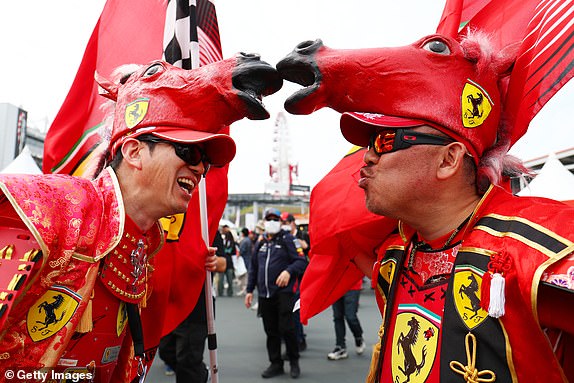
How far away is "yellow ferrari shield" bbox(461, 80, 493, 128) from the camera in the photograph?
5.15 feet

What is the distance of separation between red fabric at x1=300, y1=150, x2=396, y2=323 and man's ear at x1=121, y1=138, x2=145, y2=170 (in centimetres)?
95

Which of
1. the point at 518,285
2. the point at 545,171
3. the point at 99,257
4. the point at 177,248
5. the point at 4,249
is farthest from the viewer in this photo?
the point at 545,171

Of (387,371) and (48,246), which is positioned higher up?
(48,246)

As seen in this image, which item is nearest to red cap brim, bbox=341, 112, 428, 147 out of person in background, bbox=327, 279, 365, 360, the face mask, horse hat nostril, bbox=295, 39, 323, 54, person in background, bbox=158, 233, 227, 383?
horse hat nostril, bbox=295, 39, 323, 54

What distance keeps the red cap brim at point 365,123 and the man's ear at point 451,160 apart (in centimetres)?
13

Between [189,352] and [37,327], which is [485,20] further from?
[189,352]

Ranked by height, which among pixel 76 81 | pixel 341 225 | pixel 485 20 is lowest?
pixel 341 225

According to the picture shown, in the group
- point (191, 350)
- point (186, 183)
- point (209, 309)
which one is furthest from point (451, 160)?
point (191, 350)

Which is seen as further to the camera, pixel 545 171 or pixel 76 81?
pixel 545 171

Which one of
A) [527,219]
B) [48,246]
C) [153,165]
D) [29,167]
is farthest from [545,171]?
[29,167]

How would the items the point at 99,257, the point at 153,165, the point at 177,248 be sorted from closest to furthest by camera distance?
the point at 99,257
the point at 153,165
the point at 177,248

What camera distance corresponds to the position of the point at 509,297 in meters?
1.31

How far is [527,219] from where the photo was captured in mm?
1355

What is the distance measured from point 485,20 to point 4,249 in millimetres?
2109
